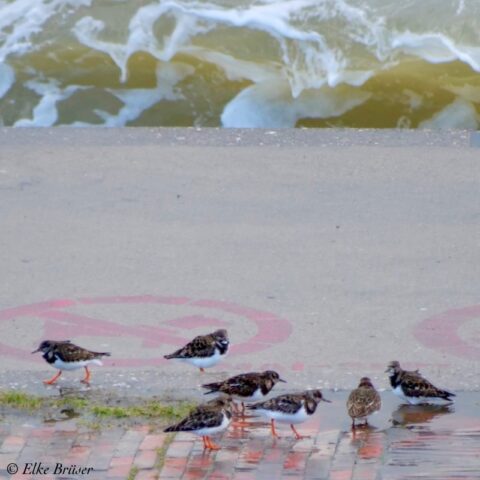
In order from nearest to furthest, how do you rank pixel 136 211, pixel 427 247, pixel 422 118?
pixel 427 247
pixel 136 211
pixel 422 118

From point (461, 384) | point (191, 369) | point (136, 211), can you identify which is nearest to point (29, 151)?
point (136, 211)

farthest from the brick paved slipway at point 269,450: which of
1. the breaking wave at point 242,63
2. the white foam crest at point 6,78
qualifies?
the white foam crest at point 6,78

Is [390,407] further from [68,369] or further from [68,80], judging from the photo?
[68,80]

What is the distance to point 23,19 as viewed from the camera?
1608cm

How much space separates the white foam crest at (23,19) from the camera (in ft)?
52.3

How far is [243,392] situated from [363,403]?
0.71 metres

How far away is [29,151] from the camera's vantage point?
13672 mm

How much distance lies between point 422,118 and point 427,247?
13.5 ft

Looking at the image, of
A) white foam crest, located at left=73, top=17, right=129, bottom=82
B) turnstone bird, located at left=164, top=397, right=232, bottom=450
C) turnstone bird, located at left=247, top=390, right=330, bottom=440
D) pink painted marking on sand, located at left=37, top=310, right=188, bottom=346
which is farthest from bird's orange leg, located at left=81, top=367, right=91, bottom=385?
white foam crest, located at left=73, top=17, right=129, bottom=82

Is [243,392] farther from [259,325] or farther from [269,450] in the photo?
[259,325]

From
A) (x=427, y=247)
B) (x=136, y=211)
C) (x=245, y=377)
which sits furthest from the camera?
(x=136, y=211)

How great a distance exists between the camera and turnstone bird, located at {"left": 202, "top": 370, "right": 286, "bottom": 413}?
8.33m

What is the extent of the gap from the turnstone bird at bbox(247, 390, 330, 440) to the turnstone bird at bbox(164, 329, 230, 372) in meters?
0.79

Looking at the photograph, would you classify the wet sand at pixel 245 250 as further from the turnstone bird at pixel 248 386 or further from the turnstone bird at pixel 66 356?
the turnstone bird at pixel 248 386
